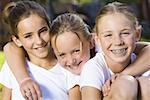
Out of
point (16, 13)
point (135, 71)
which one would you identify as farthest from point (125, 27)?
point (16, 13)

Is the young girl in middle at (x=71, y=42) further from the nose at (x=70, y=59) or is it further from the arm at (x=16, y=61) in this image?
the arm at (x=16, y=61)

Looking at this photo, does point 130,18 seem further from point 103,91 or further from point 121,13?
point 103,91

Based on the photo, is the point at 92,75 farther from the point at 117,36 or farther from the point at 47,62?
the point at 47,62

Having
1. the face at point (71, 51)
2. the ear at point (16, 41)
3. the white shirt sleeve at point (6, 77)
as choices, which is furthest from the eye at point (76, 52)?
the white shirt sleeve at point (6, 77)

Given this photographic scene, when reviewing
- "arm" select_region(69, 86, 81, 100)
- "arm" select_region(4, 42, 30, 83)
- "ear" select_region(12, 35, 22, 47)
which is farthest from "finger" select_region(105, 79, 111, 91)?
"ear" select_region(12, 35, 22, 47)

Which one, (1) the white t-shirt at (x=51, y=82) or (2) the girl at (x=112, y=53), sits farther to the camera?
(1) the white t-shirt at (x=51, y=82)

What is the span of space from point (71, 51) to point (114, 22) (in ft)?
1.13

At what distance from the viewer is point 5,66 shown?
315 cm

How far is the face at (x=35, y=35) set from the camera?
2872mm

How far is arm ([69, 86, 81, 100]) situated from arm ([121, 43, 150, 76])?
32cm

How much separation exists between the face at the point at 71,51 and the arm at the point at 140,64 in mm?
290

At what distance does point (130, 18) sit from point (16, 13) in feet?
2.61

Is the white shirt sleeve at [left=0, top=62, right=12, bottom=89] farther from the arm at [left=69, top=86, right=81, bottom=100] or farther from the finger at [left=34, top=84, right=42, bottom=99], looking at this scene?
the arm at [left=69, top=86, right=81, bottom=100]

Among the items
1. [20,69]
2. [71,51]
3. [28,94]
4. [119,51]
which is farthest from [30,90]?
[119,51]
